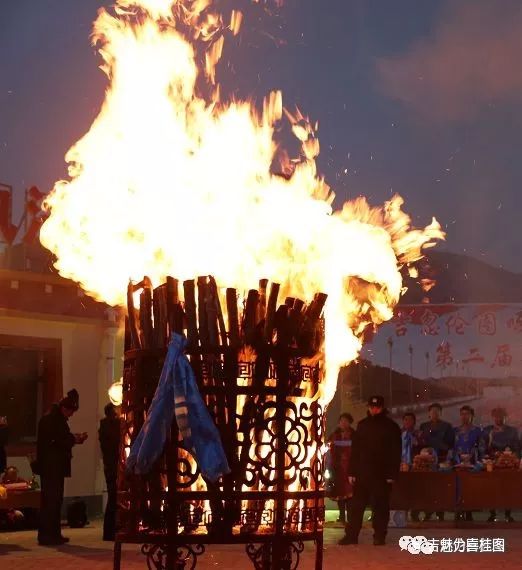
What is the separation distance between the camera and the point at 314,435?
780cm

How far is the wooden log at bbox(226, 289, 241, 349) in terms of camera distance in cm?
746

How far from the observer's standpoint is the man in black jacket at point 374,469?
1316 centimetres

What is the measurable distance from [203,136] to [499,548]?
6.11 meters

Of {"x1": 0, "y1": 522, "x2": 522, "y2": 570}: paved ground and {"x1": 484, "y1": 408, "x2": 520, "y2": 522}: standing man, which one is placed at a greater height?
{"x1": 484, "y1": 408, "x2": 520, "y2": 522}: standing man

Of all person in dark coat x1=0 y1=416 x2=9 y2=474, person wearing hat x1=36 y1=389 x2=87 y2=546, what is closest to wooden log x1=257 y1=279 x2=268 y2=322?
person wearing hat x1=36 y1=389 x2=87 y2=546

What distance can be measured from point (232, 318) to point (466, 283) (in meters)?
16.5

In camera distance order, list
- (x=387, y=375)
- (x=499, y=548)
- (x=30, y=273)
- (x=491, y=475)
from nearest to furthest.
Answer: (x=499, y=548), (x=491, y=475), (x=30, y=273), (x=387, y=375)

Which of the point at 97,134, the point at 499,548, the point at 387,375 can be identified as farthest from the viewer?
the point at 387,375

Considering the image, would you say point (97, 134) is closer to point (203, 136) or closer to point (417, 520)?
point (203, 136)

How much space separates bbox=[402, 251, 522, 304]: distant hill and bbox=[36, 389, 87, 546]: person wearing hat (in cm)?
1028

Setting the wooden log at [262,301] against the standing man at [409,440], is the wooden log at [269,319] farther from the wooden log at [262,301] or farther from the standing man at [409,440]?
the standing man at [409,440]

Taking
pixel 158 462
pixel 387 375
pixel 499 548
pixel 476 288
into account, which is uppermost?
pixel 476 288

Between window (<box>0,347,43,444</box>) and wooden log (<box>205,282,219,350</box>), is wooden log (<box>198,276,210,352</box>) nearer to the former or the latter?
wooden log (<box>205,282,219,350</box>)

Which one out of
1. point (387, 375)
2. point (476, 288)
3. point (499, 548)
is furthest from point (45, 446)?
point (476, 288)
